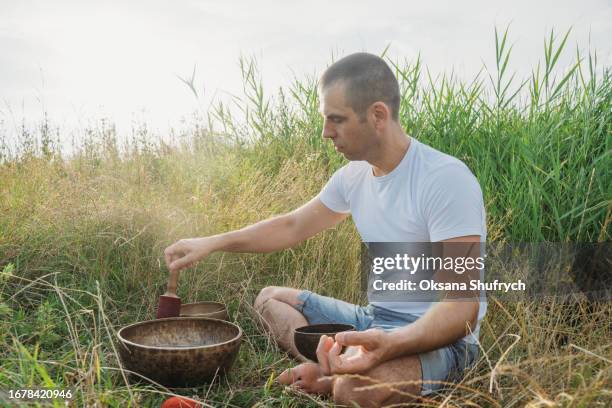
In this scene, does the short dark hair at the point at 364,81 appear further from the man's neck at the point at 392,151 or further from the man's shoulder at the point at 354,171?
the man's shoulder at the point at 354,171

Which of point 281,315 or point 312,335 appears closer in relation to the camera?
point 312,335

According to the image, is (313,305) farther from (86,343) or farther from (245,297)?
(86,343)

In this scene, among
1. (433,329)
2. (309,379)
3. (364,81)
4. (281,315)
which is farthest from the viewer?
(281,315)

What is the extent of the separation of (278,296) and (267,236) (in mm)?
332

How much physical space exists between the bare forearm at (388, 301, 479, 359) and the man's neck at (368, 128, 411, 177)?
2.30ft

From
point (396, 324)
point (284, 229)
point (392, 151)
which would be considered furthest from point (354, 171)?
point (396, 324)

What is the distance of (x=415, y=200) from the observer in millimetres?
2340

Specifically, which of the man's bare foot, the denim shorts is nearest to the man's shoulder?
the denim shorts

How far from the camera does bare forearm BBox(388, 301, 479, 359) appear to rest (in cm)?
201

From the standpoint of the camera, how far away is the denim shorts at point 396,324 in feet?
7.05

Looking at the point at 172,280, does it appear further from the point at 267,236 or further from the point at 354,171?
the point at 354,171

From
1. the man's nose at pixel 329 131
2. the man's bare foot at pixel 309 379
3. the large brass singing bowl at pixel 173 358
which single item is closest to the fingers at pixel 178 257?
the large brass singing bowl at pixel 173 358

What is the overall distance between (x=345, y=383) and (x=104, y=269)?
1.84 metres

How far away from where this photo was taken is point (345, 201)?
2.86 metres
